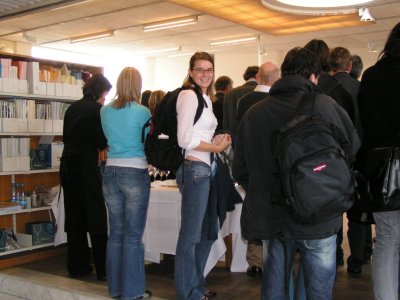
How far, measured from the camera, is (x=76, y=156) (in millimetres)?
3861

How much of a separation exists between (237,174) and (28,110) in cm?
271

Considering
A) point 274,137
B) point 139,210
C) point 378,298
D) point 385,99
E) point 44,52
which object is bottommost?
point 378,298

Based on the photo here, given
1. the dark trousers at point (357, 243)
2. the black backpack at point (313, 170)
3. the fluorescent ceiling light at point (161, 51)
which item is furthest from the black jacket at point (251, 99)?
the fluorescent ceiling light at point (161, 51)

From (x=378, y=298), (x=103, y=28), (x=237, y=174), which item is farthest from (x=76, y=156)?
(x=103, y=28)

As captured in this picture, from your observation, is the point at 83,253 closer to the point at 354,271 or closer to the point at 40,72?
the point at 40,72

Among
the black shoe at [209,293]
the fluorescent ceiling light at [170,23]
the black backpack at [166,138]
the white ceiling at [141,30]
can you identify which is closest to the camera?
the black backpack at [166,138]

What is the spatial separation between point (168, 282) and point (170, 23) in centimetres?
706

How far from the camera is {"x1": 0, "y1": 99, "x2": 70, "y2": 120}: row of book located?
168 inches

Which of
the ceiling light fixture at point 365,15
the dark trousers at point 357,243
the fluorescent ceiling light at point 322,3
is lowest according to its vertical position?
the dark trousers at point 357,243

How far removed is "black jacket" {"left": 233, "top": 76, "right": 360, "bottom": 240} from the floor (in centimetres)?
130

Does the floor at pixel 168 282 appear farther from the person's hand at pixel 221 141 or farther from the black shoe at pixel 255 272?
the person's hand at pixel 221 141

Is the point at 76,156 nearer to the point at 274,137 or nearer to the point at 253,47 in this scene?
the point at 274,137

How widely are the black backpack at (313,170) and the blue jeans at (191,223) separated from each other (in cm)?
89

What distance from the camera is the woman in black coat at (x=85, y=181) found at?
3.78 meters
